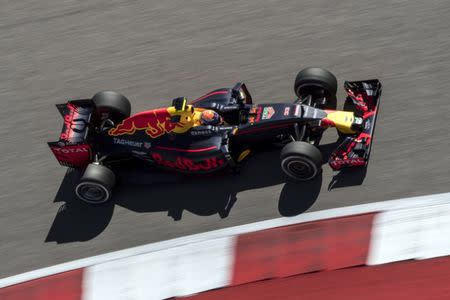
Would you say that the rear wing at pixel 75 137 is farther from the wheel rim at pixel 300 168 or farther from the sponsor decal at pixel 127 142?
the wheel rim at pixel 300 168

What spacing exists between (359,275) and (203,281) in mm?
1996

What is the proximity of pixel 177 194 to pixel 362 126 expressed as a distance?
2910 millimetres

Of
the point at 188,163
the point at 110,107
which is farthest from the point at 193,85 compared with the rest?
the point at 188,163

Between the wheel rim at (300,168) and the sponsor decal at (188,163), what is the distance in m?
0.96

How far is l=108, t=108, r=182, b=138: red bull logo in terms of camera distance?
381 inches

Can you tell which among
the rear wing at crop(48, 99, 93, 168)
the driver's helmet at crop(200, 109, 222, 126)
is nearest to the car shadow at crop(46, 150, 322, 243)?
the rear wing at crop(48, 99, 93, 168)

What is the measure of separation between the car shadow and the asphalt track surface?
0.07 ft

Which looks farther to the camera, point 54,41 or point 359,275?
point 54,41

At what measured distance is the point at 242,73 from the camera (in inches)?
449

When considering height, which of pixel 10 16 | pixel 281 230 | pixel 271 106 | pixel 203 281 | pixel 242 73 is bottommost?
pixel 203 281

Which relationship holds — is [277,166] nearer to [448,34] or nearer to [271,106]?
[271,106]

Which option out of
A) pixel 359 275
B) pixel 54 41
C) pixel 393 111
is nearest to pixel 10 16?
pixel 54 41

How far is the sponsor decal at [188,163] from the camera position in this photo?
31.1ft

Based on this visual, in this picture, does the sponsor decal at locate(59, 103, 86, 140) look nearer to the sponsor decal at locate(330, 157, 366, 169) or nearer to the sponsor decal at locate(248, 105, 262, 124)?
the sponsor decal at locate(248, 105, 262, 124)
